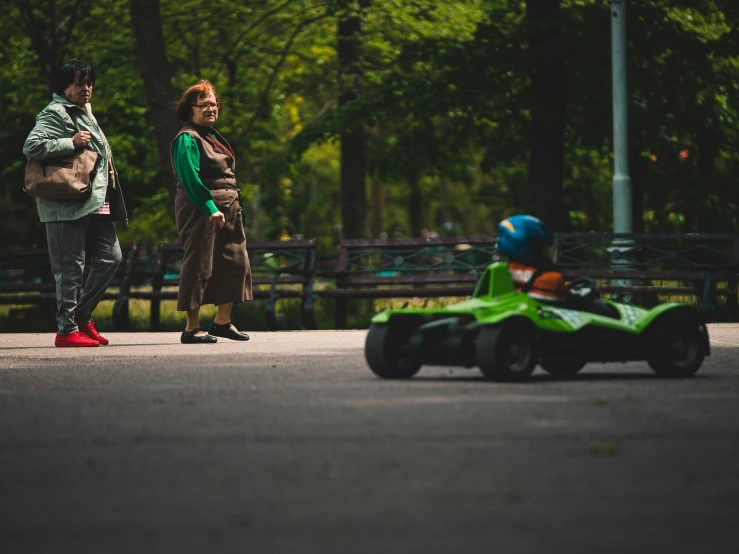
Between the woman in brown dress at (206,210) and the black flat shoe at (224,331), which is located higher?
the woman in brown dress at (206,210)

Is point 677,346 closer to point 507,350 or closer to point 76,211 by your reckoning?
point 507,350

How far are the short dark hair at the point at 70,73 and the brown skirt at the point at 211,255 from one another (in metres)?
1.20

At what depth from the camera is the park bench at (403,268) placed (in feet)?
53.0

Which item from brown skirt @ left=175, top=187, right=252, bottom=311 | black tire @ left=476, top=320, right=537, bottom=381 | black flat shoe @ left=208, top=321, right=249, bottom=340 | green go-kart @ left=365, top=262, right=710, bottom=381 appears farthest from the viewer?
black flat shoe @ left=208, top=321, right=249, bottom=340

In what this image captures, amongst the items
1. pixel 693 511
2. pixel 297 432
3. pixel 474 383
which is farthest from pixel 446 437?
pixel 474 383

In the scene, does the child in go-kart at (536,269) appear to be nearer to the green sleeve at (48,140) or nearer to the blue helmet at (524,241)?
the blue helmet at (524,241)

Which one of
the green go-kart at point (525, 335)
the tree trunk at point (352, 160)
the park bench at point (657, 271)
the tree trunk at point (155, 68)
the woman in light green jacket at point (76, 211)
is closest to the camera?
the green go-kart at point (525, 335)

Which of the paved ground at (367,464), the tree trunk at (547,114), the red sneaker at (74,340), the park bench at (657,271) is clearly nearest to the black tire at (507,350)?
the paved ground at (367,464)

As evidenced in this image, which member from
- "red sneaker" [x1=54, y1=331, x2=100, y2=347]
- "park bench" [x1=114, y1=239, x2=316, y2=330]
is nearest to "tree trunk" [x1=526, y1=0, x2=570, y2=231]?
"park bench" [x1=114, y1=239, x2=316, y2=330]

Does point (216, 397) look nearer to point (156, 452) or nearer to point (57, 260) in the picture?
point (156, 452)

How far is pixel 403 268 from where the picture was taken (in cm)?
1664

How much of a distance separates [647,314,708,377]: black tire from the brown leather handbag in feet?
16.3

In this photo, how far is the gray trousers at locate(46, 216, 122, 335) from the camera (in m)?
11.6

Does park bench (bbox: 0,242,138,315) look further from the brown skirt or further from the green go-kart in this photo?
the green go-kart
